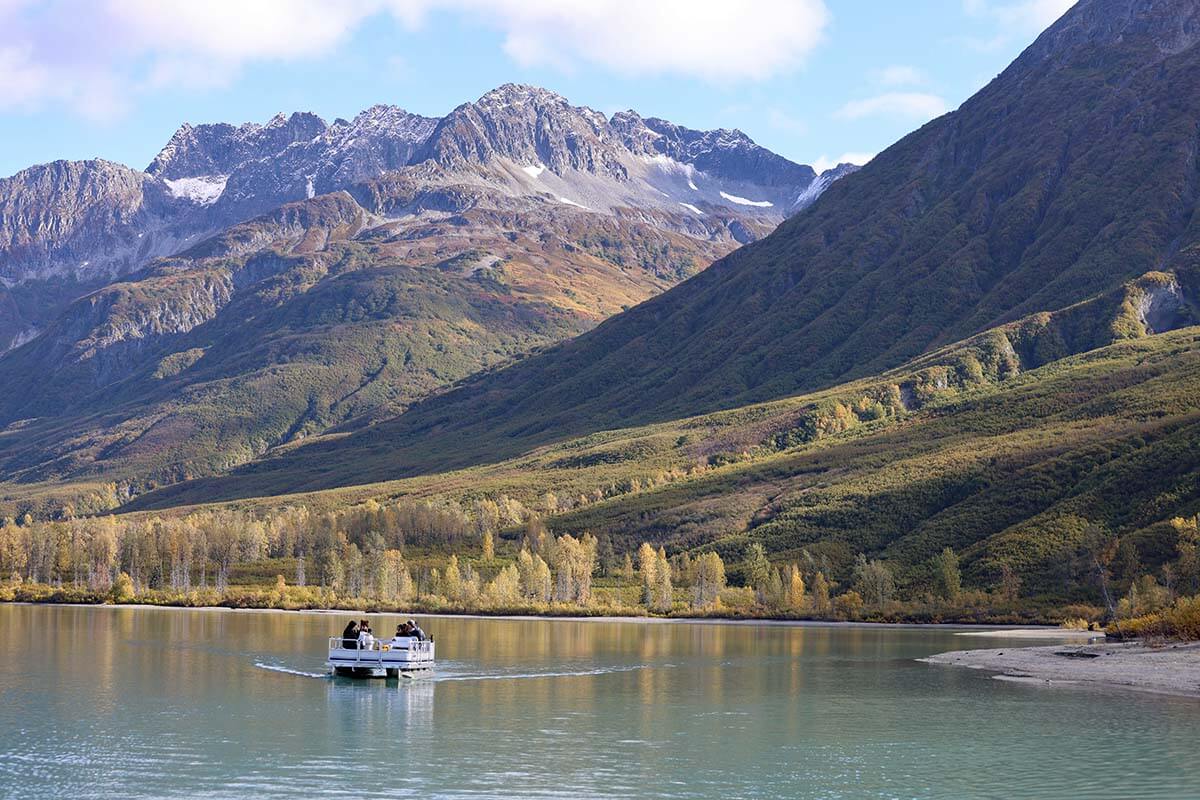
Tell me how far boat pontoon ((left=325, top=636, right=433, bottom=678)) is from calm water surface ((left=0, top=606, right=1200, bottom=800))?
→ 1099 mm

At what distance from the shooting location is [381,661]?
108875 mm

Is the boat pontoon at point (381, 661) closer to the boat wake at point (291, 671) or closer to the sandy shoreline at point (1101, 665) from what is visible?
the boat wake at point (291, 671)

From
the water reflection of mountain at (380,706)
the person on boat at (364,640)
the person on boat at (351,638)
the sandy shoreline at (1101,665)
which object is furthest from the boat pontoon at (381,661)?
the sandy shoreline at (1101,665)

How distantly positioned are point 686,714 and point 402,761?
74.5ft

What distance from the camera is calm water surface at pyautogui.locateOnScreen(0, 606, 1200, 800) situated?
209 feet

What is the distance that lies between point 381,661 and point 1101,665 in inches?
2142

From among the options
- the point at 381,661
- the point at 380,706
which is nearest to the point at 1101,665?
the point at 380,706

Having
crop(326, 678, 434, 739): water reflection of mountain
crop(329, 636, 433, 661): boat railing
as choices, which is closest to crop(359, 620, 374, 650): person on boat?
crop(329, 636, 433, 661): boat railing

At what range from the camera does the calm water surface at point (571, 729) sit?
6362 centimetres

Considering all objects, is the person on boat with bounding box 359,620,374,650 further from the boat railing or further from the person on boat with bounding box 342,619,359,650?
the person on boat with bounding box 342,619,359,650

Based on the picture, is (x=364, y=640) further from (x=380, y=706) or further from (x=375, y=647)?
(x=380, y=706)

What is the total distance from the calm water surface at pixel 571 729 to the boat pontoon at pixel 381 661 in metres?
1.10

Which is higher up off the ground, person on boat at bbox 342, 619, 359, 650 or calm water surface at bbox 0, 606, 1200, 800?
person on boat at bbox 342, 619, 359, 650

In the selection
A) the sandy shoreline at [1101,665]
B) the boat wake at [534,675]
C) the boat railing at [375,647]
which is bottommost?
the boat wake at [534,675]
